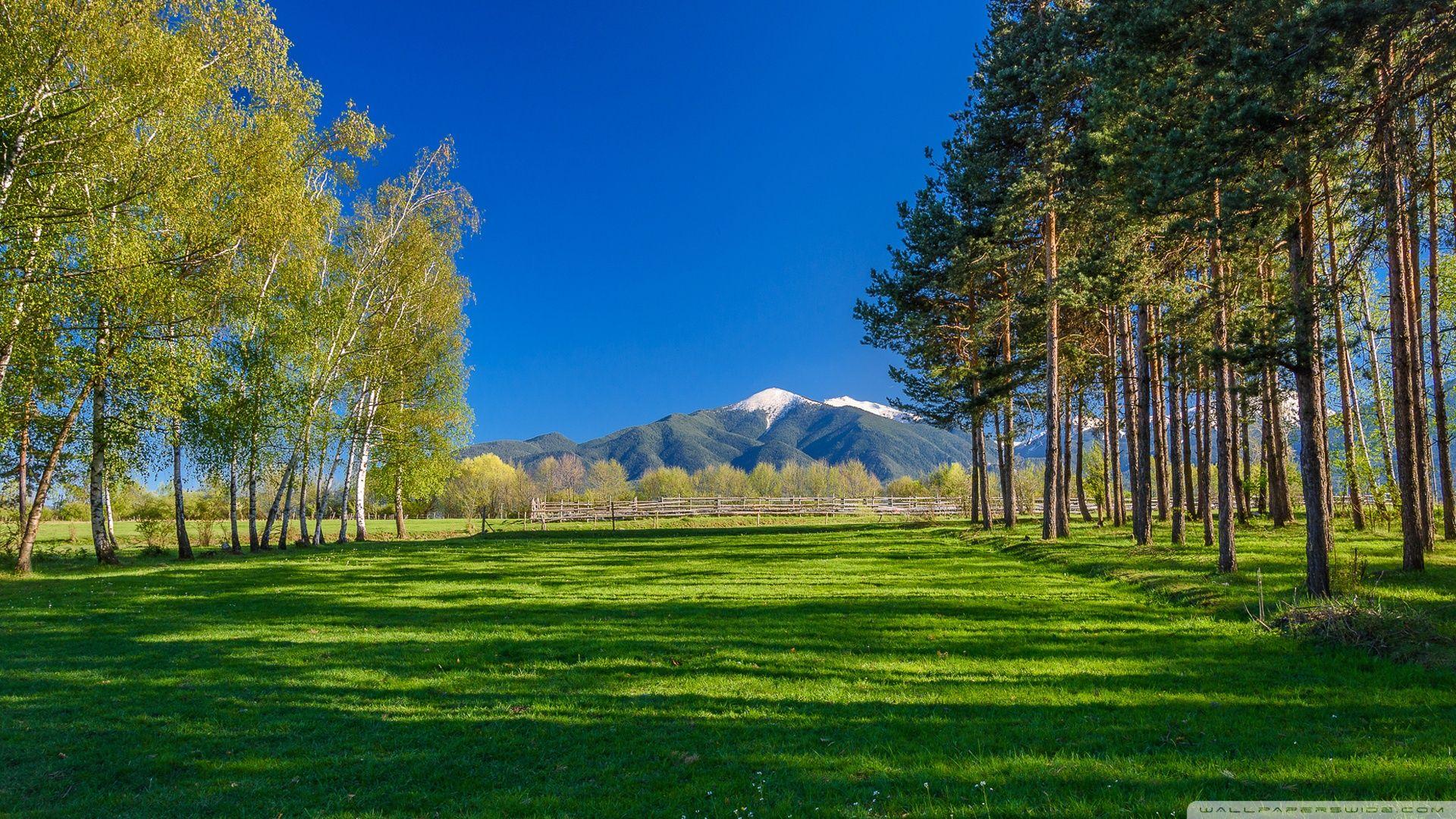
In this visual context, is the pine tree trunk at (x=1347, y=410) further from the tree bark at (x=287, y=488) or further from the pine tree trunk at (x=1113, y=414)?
the tree bark at (x=287, y=488)

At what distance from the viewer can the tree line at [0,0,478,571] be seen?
1415cm

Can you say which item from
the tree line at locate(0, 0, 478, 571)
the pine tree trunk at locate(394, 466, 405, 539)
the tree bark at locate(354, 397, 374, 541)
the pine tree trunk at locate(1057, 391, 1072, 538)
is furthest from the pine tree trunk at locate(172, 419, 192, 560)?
the pine tree trunk at locate(1057, 391, 1072, 538)

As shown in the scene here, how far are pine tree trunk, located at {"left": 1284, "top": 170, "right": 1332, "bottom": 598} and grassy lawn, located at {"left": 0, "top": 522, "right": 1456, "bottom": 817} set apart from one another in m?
1.26

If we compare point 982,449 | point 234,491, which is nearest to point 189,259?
point 234,491

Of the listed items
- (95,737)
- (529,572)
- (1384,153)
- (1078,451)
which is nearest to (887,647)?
(95,737)

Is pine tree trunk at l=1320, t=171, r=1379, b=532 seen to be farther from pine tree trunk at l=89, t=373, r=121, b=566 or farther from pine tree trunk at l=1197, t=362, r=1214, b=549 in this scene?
pine tree trunk at l=89, t=373, r=121, b=566

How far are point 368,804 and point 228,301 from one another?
23.9 metres

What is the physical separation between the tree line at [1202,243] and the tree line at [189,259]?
781 inches

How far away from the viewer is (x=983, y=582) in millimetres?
13648

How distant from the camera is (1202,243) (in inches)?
585

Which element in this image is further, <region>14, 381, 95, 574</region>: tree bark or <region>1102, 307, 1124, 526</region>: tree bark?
<region>1102, 307, 1124, 526</region>: tree bark

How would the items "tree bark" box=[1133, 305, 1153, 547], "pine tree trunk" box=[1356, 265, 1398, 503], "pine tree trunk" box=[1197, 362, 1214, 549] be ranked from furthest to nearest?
"pine tree trunk" box=[1356, 265, 1398, 503] → "tree bark" box=[1133, 305, 1153, 547] → "pine tree trunk" box=[1197, 362, 1214, 549]

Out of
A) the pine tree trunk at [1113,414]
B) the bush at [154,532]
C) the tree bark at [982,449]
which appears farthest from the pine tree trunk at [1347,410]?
the bush at [154,532]

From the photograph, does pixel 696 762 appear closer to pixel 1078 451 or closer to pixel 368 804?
pixel 368 804
